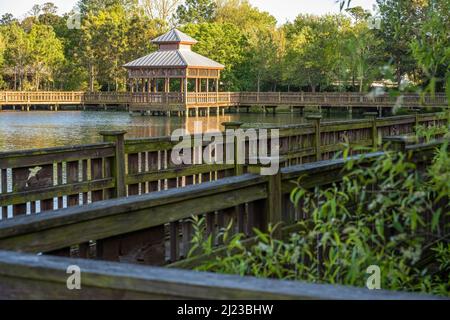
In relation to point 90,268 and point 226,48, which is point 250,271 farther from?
point 226,48

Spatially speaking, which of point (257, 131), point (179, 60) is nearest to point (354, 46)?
point (257, 131)

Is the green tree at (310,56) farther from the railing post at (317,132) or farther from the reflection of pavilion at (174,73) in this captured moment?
the railing post at (317,132)

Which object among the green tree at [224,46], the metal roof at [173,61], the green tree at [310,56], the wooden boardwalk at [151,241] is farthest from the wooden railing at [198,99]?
the wooden boardwalk at [151,241]

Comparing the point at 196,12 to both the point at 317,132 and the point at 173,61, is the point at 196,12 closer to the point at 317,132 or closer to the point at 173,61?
the point at 173,61

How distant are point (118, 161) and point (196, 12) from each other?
8080cm

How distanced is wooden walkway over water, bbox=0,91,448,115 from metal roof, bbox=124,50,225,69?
2071mm

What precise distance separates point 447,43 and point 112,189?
138 inches

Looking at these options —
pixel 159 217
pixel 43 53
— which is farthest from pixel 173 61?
pixel 159 217

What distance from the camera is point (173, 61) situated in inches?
2013

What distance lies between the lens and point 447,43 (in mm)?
5180

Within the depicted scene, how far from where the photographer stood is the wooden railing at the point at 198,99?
51.2 m

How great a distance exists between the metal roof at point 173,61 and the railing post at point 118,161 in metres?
43.5

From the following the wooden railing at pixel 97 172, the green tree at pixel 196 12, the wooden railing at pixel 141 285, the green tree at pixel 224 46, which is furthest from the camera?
the green tree at pixel 196 12
